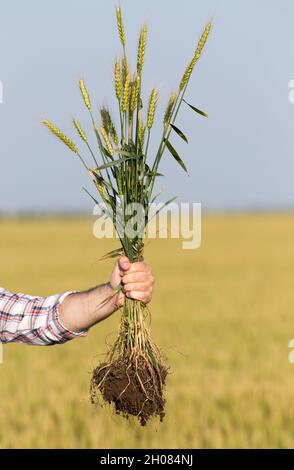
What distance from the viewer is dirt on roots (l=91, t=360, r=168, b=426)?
2787mm

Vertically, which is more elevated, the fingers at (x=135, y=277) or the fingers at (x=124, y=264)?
the fingers at (x=124, y=264)

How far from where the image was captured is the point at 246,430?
6234 millimetres

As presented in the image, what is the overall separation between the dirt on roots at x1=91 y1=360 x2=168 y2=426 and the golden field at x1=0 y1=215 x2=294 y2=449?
0.14 m

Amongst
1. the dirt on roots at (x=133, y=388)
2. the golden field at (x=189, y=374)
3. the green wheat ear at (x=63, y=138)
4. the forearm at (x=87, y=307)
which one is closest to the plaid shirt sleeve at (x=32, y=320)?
the forearm at (x=87, y=307)

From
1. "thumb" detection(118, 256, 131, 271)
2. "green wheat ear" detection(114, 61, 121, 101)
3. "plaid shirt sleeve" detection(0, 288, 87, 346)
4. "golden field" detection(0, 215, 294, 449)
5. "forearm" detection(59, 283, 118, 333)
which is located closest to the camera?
"green wheat ear" detection(114, 61, 121, 101)

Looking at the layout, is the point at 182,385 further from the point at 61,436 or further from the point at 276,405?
the point at 61,436


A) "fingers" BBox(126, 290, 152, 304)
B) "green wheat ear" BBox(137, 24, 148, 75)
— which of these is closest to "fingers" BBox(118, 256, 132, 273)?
"fingers" BBox(126, 290, 152, 304)

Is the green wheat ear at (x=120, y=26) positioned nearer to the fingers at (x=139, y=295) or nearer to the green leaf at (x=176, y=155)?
the green leaf at (x=176, y=155)

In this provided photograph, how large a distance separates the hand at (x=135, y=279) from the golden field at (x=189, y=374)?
0.73 ft

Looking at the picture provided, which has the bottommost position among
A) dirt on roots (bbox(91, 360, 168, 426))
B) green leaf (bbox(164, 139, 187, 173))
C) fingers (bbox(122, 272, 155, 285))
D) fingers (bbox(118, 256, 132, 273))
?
dirt on roots (bbox(91, 360, 168, 426))

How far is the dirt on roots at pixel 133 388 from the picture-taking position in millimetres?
2787

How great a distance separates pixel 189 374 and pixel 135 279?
5691 millimetres

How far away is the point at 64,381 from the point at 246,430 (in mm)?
2497

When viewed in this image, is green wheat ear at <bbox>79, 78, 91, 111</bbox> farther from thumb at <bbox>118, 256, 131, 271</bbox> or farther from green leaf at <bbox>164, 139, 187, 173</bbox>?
thumb at <bbox>118, 256, 131, 271</bbox>
